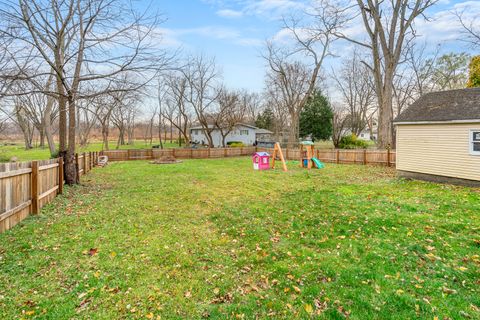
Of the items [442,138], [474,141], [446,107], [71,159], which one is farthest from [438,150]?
[71,159]

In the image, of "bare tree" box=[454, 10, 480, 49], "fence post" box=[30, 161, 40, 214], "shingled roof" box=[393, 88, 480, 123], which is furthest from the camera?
"bare tree" box=[454, 10, 480, 49]

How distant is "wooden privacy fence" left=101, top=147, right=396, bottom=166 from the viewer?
16969 millimetres

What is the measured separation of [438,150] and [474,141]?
48.3 inches

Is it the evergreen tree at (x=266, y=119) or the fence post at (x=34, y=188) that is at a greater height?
the evergreen tree at (x=266, y=119)

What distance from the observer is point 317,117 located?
3597 centimetres

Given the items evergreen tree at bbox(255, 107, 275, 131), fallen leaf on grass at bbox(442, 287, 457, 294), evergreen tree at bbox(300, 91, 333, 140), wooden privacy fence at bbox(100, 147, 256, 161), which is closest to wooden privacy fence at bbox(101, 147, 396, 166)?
wooden privacy fence at bbox(100, 147, 256, 161)

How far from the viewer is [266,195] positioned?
28.6 feet

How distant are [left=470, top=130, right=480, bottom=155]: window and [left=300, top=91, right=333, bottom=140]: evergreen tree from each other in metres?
26.6

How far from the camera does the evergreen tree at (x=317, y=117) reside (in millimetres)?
35844

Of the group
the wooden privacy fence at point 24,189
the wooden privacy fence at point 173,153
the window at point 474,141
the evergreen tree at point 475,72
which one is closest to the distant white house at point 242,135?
the wooden privacy fence at point 173,153

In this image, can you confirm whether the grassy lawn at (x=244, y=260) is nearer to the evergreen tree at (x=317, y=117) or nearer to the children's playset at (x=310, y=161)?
the children's playset at (x=310, y=161)

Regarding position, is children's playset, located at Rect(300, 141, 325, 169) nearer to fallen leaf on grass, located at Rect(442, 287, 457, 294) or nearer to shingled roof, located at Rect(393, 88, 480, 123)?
shingled roof, located at Rect(393, 88, 480, 123)

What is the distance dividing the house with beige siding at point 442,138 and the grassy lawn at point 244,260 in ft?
12.6

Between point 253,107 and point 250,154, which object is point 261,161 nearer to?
point 250,154
